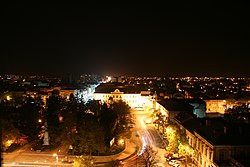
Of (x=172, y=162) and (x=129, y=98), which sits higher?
(x=129, y=98)

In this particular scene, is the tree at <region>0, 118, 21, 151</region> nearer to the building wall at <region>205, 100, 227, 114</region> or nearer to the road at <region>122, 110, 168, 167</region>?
the road at <region>122, 110, 168, 167</region>

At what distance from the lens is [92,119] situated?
115 ft

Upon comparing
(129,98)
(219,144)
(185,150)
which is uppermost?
(129,98)

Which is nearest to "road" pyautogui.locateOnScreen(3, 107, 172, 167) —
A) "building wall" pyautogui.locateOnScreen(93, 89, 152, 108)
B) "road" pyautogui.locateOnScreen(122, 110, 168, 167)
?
"road" pyautogui.locateOnScreen(122, 110, 168, 167)

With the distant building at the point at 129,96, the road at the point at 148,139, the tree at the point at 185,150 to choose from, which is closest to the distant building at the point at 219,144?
the tree at the point at 185,150

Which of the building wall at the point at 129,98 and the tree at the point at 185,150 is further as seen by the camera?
the building wall at the point at 129,98

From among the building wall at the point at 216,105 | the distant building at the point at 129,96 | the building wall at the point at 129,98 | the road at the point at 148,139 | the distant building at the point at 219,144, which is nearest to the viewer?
the distant building at the point at 219,144

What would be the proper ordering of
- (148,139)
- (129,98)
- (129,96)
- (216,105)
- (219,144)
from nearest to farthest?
1. (219,144)
2. (148,139)
3. (216,105)
4. (129,98)
5. (129,96)

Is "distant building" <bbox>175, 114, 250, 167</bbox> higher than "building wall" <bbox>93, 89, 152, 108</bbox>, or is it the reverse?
"building wall" <bbox>93, 89, 152, 108</bbox>

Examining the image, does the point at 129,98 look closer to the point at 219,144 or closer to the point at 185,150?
the point at 185,150

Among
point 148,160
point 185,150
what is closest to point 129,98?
point 185,150

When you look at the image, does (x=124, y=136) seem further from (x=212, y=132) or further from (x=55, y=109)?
(x=212, y=132)

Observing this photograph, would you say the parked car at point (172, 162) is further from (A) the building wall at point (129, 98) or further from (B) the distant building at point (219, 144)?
(A) the building wall at point (129, 98)

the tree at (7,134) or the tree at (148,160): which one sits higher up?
the tree at (7,134)
